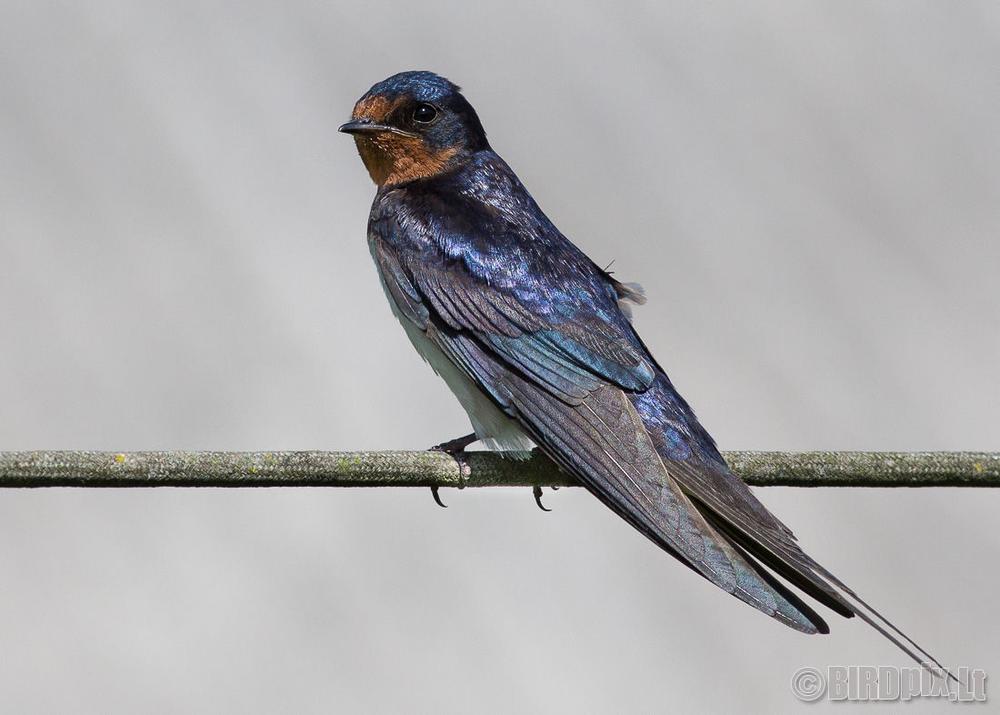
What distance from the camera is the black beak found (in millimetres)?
2486

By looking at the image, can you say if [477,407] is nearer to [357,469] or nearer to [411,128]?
[411,128]

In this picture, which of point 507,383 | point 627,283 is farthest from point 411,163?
point 507,383

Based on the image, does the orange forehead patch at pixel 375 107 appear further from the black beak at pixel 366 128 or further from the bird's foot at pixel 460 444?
the bird's foot at pixel 460 444

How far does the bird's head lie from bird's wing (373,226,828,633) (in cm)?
23

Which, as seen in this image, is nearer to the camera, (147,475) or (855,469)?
(147,475)

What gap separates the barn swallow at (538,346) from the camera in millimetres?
1797

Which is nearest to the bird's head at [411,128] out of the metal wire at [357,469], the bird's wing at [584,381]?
the bird's wing at [584,381]

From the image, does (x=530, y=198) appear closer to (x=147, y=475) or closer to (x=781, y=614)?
(x=781, y=614)

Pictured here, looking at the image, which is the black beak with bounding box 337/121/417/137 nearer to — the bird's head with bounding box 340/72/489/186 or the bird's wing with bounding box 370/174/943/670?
the bird's head with bounding box 340/72/489/186

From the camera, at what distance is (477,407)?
7.23 ft

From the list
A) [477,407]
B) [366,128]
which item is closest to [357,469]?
[477,407]

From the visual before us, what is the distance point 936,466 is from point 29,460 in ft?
3.12

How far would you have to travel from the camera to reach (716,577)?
172 cm

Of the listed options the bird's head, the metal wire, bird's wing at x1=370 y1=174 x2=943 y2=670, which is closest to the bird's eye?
the bird's head
